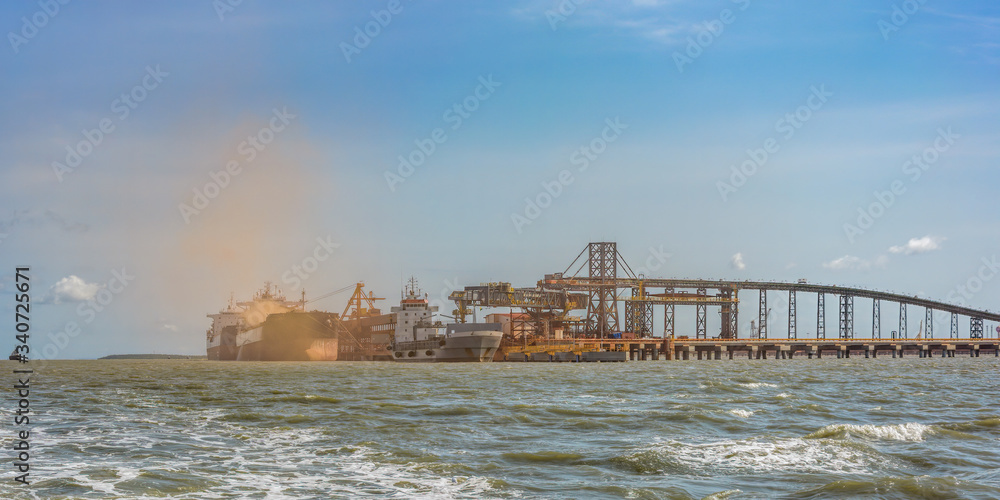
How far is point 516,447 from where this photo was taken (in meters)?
21.4

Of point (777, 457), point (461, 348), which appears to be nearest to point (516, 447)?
point (777, 457)

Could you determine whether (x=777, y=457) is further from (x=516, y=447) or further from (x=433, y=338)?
(x=433, y=338)

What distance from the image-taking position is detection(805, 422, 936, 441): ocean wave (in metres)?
22.9

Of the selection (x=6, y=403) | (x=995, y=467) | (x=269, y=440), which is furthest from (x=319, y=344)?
(x=995, y=467)

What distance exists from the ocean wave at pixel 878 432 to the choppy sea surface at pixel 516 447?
0.09 meters

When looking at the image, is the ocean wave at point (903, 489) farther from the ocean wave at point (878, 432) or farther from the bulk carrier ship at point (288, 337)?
the bulk carrier ship at point (288, 337)

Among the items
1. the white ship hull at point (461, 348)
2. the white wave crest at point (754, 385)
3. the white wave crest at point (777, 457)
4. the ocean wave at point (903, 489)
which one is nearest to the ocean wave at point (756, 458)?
the white wave crest at point (777, 457)

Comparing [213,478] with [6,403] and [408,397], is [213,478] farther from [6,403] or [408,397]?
[6,403]

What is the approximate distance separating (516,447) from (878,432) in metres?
10.3

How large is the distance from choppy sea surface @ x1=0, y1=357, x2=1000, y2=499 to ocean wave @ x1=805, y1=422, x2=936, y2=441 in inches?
3.6

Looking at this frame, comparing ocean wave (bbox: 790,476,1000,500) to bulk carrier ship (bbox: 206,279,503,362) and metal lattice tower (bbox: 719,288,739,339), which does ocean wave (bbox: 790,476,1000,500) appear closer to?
bulk carrier ship (bbox: 206,279,503,362)

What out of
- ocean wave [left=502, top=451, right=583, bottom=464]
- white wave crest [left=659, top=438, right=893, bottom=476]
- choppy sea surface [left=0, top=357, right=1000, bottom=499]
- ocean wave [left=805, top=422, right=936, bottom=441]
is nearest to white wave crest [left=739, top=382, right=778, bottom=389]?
choppy sea surface [left=0, top=357, right=1000, bottom=499]

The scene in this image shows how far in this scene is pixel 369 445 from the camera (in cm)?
2203

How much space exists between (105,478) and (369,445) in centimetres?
669
